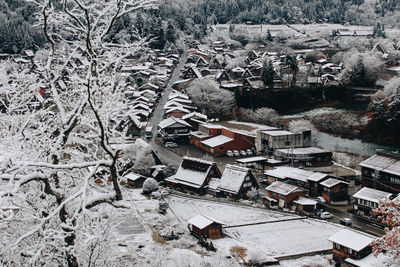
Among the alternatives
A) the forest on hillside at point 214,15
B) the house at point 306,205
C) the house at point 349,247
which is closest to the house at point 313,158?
the house at point 306,205

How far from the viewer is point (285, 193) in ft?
46.8

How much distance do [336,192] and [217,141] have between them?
25.3ft

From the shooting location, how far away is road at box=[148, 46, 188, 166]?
19.6 meters

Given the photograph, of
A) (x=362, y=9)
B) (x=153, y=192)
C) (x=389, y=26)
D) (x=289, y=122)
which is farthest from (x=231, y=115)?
(x=362, y=9)

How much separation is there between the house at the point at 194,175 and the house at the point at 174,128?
576 cm

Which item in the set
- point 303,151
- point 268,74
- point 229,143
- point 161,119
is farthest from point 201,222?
point 268,74

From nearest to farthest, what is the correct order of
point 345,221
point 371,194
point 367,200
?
point 345,221 < point 367,200 < point 371,194

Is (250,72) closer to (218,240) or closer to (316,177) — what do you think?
(316,177)

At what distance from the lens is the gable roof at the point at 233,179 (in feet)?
50.1

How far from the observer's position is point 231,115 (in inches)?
1101

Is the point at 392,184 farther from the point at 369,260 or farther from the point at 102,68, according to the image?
the point at 102,68

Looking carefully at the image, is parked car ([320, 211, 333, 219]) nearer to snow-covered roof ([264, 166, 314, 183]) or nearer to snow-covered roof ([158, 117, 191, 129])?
snow-covered roof ([264, 166, 314, 183])

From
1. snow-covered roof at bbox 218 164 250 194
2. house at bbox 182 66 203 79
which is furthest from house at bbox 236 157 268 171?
house at bbox 182 66 203 79

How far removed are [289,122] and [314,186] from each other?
10812 mm
